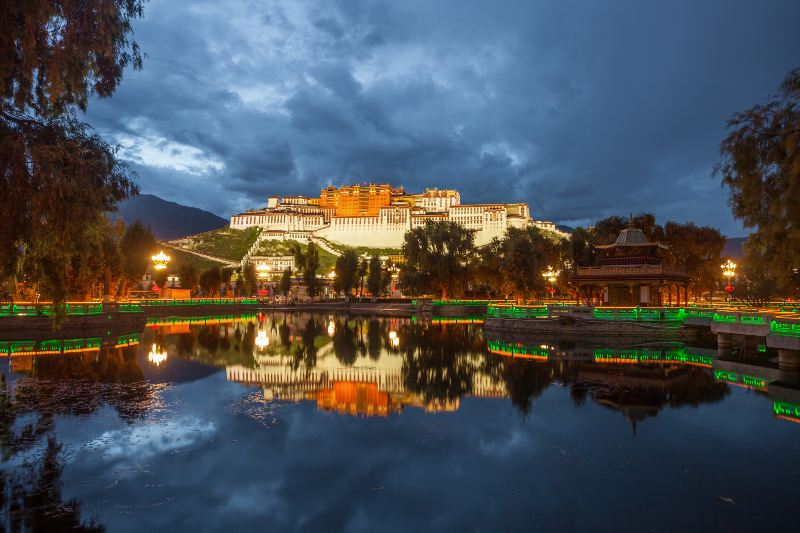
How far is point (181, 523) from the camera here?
329 inches

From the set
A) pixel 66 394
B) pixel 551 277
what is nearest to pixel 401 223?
pixel 551 277

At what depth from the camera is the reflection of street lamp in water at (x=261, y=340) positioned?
32594 millimetres

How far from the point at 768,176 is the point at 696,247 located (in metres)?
48.9

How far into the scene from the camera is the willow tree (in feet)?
31.2

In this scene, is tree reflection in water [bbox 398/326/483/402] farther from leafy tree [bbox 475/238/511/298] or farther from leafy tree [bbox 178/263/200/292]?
leafy tree [bbox 178/263/200/292]

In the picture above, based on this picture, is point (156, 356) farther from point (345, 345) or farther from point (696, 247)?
point (696, 247)

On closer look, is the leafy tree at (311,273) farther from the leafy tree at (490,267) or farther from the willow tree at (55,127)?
the willow tree at (55,127)

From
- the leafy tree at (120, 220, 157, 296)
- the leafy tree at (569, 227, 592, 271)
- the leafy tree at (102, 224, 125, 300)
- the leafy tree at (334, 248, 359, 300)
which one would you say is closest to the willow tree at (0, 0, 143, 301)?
the leafy tree at (102, 224, 125, 300)

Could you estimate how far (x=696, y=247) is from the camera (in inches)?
2594

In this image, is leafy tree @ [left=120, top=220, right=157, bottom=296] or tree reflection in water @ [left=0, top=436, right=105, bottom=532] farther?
leafy tree @ [left=120, top=220, right=157, bottom=296]

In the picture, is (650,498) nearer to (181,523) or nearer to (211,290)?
(181,523)

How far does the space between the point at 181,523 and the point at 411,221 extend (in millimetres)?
175677

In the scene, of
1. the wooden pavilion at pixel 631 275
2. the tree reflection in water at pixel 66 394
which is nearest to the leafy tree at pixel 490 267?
the wooden pavilion at pixel 631 275

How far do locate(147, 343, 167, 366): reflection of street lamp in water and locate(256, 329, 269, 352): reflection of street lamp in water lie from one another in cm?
533
